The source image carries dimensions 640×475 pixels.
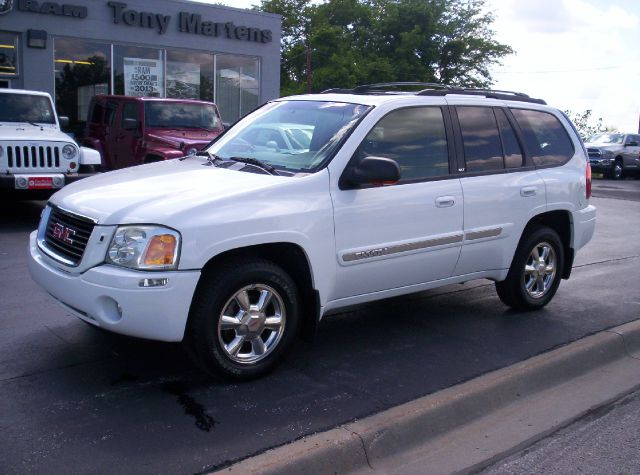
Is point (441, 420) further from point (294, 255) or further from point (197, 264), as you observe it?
point (197, 264)

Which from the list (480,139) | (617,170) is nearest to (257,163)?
(480,139)

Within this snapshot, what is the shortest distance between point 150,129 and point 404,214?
8549 mm

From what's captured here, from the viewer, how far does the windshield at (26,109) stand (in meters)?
11.2

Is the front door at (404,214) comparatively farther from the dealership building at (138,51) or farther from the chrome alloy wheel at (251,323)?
the dealership building at (138,51)

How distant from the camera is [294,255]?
4.67m

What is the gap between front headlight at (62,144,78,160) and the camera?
10.5 metres

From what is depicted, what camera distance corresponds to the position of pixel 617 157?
27.9 meters

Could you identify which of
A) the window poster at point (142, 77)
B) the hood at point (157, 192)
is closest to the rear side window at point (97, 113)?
the window poster at point (142, 77)

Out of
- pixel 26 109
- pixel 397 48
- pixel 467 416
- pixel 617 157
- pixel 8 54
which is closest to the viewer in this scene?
pixel 467 416

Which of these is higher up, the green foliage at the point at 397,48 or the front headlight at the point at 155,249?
the green foliage at the point at 397,48

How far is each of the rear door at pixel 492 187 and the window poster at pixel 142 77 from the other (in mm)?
15682

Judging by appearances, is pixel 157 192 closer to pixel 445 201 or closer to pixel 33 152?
pixel 445 201

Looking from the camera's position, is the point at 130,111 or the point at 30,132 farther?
the point at 130,111

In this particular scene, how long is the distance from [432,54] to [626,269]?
4246 centimetres
